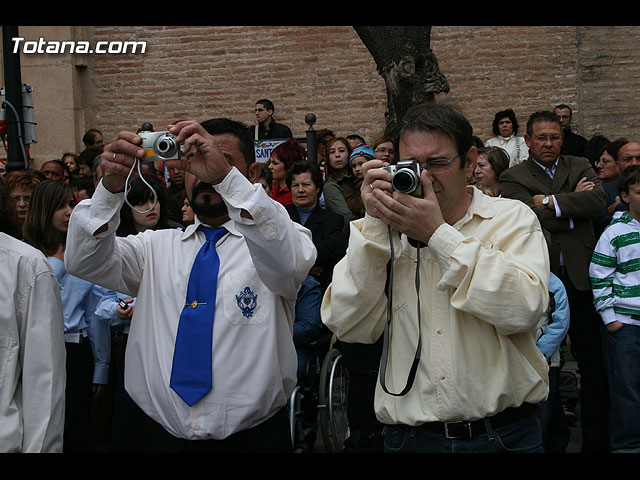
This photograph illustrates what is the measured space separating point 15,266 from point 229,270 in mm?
854

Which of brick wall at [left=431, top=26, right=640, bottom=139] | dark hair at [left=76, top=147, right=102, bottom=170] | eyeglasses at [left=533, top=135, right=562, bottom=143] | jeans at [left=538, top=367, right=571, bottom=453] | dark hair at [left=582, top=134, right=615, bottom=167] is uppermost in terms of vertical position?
brick wall at [left=431, top=26, right=640, bottom=139]

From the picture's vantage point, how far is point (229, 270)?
127 inches

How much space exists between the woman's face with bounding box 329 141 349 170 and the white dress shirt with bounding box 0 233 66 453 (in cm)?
552

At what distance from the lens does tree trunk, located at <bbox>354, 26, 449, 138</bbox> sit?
26.0ft

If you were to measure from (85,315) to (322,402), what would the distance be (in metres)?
1.77

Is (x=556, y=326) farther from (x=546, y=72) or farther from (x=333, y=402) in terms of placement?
(x=546, y=72)

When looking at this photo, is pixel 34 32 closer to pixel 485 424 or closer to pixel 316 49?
pixel 316 49

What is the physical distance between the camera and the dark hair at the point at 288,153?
8211mm

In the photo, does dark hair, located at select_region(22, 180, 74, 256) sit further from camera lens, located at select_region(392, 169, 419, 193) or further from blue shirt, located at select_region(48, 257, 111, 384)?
camera lens, located at select_region(392, 169, 419, 193)

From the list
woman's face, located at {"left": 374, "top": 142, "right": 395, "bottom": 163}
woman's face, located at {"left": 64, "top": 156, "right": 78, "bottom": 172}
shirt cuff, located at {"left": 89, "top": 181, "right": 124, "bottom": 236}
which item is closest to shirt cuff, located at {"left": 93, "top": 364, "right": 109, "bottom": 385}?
shirt cuff, located at {"left": 89, "top": 181, "right": 124, "bottom": 236}

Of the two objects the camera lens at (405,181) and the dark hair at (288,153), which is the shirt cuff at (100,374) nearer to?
the camera lens at (405,181)

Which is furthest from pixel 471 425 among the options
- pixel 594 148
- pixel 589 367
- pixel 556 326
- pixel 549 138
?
pixel 594 148

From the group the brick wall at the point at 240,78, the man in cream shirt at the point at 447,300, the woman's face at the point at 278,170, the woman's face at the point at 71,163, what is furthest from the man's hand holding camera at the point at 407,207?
the brick wall at the point at 240,78

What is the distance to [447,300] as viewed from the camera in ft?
8.82
